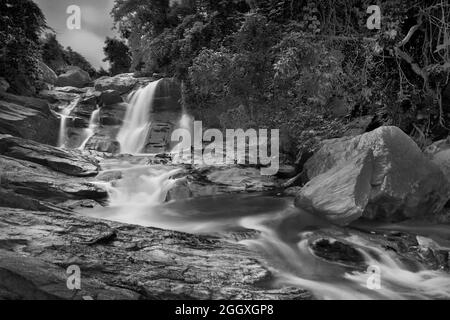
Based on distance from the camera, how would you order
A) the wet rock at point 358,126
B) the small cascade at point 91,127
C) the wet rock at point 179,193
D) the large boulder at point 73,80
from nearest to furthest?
the wet rock at point 179,193, the wet rock at point 358,126, the small cascade at point 91,127, the large boulder at point 73,80

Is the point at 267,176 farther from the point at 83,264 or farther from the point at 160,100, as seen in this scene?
the point at 160,100

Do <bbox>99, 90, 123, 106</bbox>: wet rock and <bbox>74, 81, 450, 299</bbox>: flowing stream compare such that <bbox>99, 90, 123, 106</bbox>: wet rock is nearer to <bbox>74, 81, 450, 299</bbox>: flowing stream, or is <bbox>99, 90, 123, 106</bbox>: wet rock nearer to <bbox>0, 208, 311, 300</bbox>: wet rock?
<bbox>74, 81, 450, 299</bbox>: flowing stream

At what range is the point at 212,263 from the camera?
4.24 metres

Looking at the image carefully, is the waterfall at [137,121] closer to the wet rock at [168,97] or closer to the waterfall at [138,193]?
the wet rock at [168,97]

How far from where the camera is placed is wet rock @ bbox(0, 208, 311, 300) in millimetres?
3088

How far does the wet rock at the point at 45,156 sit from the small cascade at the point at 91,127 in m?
4.82

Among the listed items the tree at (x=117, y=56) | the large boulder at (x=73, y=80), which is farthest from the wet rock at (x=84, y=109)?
the tree at (x=117, y=56)

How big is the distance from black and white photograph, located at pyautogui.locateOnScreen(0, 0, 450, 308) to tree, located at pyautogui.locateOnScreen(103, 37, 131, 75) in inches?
552

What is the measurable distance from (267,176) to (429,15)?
4.68m

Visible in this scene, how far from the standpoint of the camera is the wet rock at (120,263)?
10.1 feet

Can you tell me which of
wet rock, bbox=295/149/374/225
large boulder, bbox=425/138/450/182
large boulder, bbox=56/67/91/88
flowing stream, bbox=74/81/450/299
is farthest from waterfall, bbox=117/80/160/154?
large boulder, bbox=425/138/450/182

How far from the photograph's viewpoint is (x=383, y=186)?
21.5 feet

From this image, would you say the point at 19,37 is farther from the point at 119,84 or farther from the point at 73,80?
the point at 73,80
